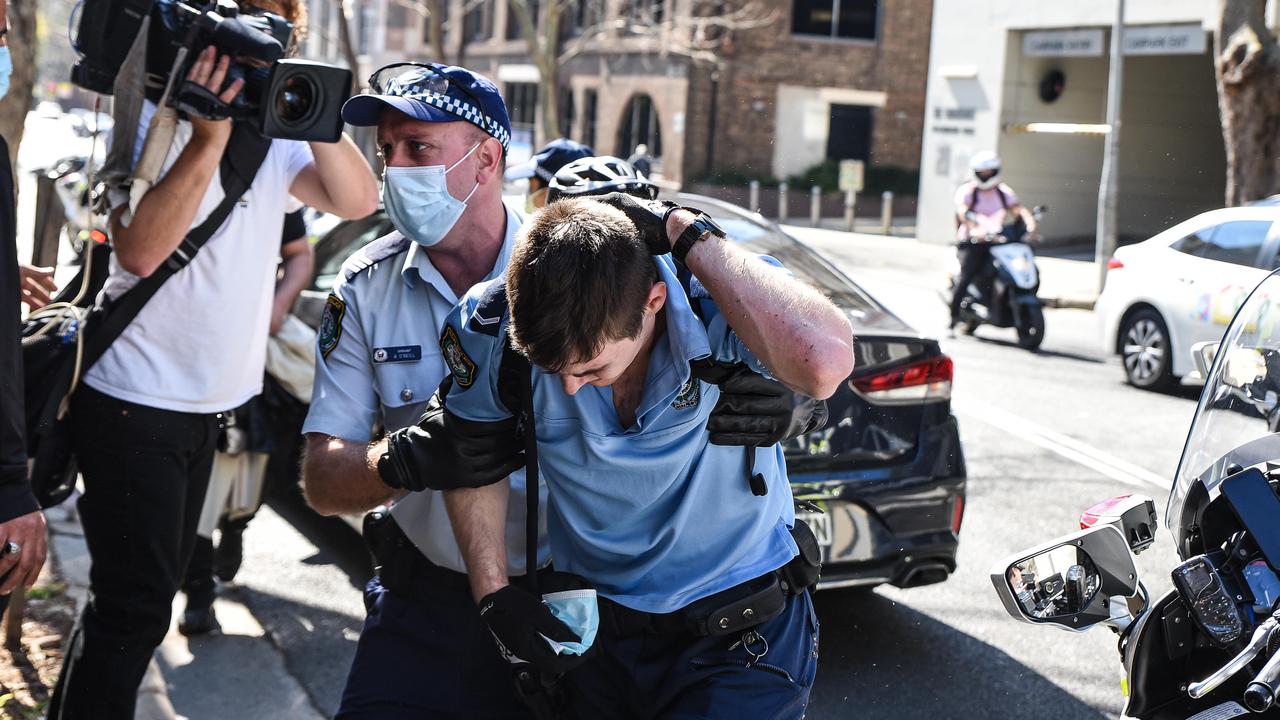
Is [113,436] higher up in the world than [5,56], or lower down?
lower down

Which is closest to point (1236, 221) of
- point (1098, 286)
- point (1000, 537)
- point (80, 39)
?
point (1000, 537)

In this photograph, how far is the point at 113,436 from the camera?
3367 mm

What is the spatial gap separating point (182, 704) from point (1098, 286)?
15.9 metres

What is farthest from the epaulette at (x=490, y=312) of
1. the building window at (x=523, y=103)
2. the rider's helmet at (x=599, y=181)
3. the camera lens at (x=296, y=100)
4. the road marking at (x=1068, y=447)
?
the building window at (x=523, y=103)

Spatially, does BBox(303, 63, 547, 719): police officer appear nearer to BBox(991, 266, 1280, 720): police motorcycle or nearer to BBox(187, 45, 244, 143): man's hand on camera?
BBox(187, 45, 244, 143): man's hand on camera

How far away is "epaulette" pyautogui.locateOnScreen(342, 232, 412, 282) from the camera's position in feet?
9.43

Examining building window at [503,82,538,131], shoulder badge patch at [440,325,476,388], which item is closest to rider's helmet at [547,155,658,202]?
shoulder badge patch at [440,325,476,388]

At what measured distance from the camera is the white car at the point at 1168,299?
9133 mm

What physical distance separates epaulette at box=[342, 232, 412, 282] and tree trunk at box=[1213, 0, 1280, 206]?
48.4 feet

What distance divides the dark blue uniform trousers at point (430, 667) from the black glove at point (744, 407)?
645 millimetres

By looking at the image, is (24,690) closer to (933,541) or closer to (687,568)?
(687,568)

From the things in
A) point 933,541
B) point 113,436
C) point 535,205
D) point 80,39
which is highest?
point 80,39

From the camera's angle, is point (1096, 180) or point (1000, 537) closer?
point (1000, 537)

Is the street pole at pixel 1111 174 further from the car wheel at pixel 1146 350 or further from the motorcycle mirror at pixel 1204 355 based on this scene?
the motorcycle mirror at pixel 1204 355
